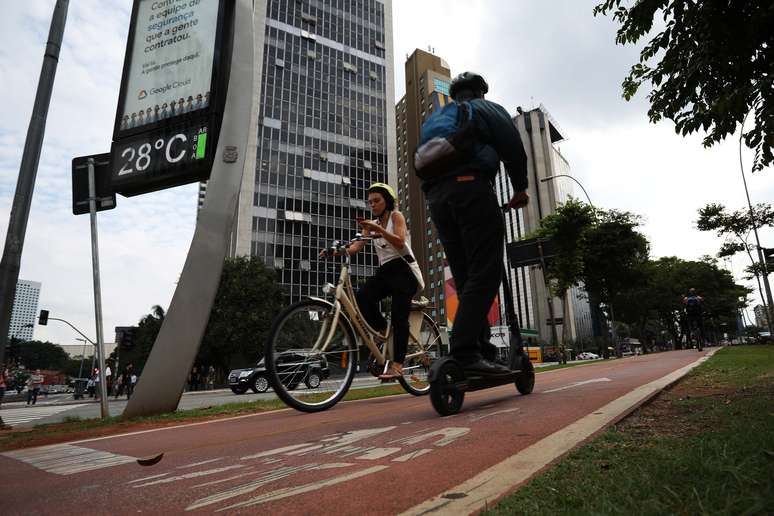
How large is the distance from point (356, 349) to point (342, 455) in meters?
2.24

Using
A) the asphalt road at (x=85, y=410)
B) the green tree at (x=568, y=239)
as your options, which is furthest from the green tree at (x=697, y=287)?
the asphalt road at (x=85, y=410)

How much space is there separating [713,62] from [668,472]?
8.72 ft

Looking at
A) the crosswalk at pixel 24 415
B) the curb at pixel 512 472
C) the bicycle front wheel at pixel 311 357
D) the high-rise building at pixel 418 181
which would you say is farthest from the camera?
the high-rise building at pixel 418 181

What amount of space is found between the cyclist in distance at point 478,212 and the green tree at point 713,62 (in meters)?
1.03

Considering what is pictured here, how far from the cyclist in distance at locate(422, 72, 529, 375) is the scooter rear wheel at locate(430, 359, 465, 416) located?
0.35ft

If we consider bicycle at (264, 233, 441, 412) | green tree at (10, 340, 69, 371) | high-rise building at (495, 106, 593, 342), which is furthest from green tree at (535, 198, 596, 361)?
green tree at (10, 340, 69, 371)

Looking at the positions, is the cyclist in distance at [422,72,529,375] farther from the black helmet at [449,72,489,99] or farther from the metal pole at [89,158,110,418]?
the metal pole at [89,158,110,418]

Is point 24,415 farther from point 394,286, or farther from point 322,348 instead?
point 394,286

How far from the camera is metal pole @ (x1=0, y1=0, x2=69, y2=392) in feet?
20.4

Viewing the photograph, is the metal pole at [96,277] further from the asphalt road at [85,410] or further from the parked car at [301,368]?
the parked car at [301,368]

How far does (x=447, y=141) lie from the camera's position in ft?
10.0

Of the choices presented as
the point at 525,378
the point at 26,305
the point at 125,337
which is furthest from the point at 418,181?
the point at 26,305

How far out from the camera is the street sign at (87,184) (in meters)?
7.02

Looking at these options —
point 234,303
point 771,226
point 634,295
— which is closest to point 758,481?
point 771,226
